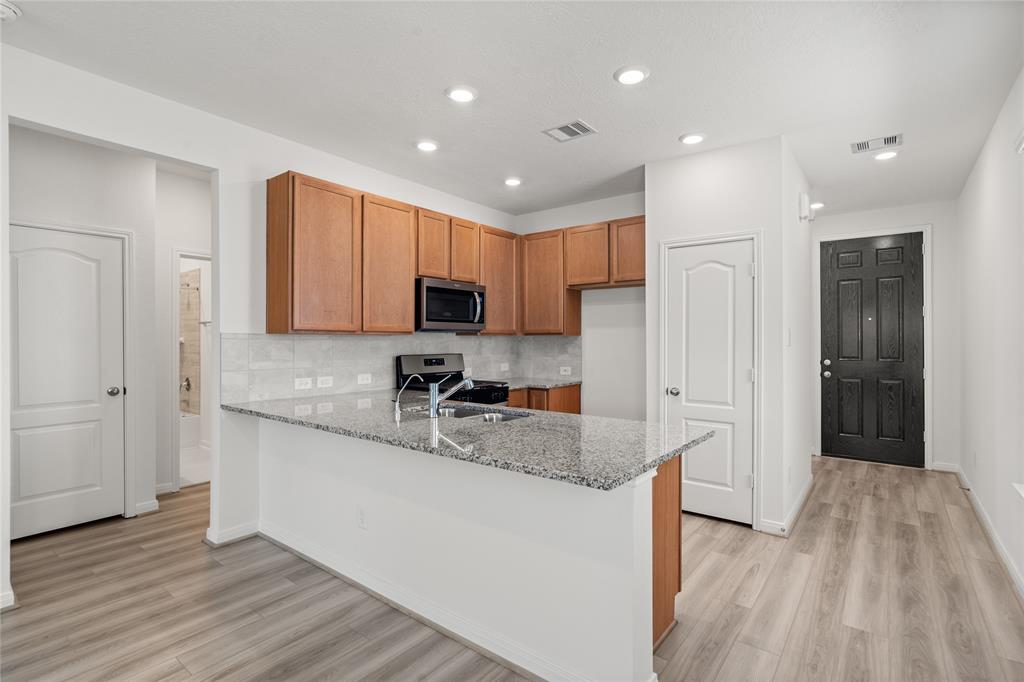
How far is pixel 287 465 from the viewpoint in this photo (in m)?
Result: 3.08

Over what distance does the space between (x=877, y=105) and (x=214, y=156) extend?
151 inches

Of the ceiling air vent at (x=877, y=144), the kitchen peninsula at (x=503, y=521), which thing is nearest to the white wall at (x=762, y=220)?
the ceiling air vent at (x=877, y=144)

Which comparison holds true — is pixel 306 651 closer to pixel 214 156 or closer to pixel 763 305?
pixel 214 156

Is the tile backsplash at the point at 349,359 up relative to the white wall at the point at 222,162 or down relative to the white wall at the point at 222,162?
down

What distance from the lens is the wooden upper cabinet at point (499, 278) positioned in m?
4.74

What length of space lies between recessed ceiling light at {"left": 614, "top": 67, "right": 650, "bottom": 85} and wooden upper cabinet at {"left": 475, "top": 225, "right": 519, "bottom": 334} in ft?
7.46

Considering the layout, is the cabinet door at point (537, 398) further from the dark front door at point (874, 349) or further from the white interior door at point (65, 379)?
the dark front door at point (874, 349)

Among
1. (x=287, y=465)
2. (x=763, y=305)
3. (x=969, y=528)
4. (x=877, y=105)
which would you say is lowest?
(x=969, y=528)

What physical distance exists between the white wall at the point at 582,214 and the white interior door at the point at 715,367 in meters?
1.12

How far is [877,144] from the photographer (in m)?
3.46

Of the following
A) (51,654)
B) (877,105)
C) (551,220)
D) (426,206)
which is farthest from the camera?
(551,220)

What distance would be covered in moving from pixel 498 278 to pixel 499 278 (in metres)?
0.01

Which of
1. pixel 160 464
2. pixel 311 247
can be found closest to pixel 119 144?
pixel 311 247

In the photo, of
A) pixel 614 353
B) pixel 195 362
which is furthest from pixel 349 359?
pixel 195 362
